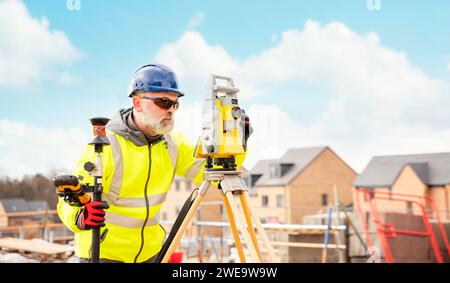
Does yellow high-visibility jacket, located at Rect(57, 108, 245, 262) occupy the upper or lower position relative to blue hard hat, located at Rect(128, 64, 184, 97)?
lower

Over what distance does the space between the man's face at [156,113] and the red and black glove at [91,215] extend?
62 centimetres

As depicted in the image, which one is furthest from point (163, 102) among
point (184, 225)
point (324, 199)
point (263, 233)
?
point (324, 199)

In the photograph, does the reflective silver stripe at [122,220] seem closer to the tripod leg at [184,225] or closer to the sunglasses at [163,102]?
the tripod leg at [184,225]

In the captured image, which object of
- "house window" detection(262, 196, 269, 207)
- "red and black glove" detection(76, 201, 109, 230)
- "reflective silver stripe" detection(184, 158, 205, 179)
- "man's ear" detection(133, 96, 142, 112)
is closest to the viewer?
"red and black glove" detection(76, 201, 109, 230)

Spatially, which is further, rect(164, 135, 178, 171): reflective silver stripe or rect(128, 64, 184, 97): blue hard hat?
rect(164, 135, 178, 171): reflective silver stripe

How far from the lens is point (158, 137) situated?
3.38 m

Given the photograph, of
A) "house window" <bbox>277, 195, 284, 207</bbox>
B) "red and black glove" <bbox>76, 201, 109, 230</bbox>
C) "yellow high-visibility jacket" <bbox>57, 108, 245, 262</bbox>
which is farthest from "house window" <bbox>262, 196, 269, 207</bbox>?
"red and black glove" <bbox>76, 201, 109, 230</bbox>

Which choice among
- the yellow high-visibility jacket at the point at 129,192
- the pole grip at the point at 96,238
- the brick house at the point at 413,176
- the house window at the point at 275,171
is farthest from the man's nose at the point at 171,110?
the house window at the point at 275,171

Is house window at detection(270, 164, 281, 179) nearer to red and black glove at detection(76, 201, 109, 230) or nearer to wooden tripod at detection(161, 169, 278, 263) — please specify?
wooden tripod at detection(161, 169, 278, 263)

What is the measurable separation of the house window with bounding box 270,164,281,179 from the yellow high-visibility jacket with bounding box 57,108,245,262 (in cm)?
3503

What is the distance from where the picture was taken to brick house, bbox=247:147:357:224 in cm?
3591

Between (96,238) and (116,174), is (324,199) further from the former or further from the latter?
(96,238)
